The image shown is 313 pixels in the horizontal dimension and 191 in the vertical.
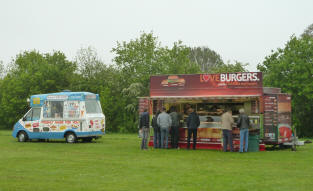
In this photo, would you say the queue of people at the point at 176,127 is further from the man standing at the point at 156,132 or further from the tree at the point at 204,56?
the tree at the point at 204,56

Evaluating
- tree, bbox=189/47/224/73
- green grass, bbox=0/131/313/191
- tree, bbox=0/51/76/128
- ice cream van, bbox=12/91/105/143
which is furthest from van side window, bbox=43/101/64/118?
tree, bbox=189/47/224/73

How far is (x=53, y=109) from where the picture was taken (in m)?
23.9

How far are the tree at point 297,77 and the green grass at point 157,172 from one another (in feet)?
81.2

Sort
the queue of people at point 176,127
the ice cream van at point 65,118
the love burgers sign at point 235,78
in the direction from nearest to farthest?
the queue of people at point 176,127 → the love burgers sign at point 235,78 → the ice cream van at point 65,118

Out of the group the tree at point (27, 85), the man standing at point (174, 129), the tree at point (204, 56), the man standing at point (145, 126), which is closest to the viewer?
the man standing at point (145, 126)

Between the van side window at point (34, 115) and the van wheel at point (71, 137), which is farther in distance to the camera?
the van side window at point (34, 115)

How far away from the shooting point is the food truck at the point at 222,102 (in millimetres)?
17859

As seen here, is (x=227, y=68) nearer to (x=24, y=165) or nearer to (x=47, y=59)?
(x=47, y=59)

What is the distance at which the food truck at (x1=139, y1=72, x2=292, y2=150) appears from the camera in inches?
703

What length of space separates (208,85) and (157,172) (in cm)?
811

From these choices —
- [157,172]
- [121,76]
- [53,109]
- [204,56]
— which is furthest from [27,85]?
[157,172]

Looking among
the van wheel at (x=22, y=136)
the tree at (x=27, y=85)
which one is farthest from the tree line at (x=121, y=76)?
the van wheel at (x=22, y=136)

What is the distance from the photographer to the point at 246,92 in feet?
58.7

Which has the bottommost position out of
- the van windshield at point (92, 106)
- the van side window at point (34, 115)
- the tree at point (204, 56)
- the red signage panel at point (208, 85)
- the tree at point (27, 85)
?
the van side window at point (34, 115)
